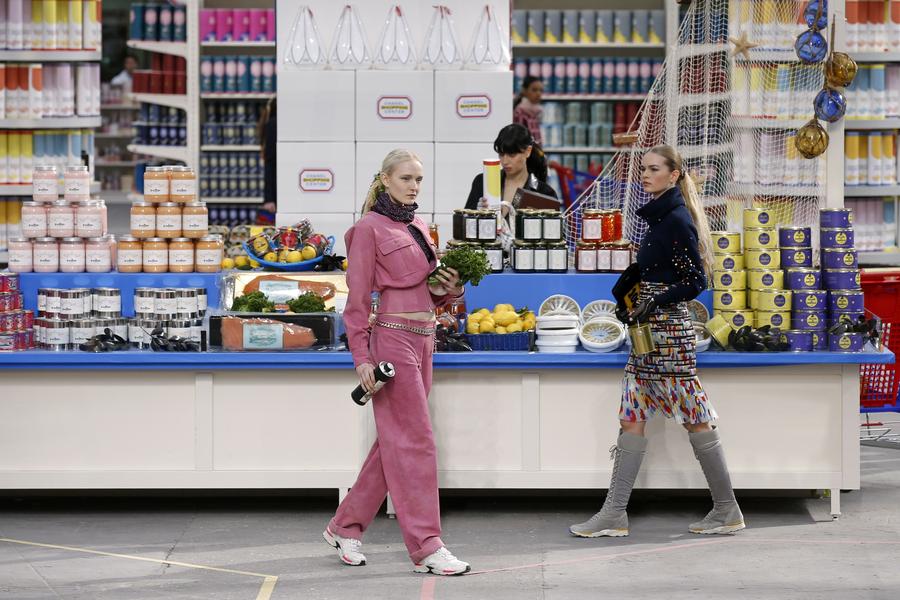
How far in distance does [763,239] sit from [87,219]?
9.68ft

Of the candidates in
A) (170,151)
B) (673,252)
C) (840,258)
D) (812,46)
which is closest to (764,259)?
(840,258)

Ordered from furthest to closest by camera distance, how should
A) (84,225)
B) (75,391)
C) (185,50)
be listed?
(185,50) → (84,225) → (75,391)

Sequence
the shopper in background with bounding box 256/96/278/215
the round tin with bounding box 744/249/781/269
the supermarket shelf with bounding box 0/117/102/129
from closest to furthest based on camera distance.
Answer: the round tin with bounding box 744/249/781/269, the supermarket shelf with bounding box 0/117/102/129, the shopper in background with bounding box 256/96/278/215

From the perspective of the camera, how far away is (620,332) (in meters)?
5.92

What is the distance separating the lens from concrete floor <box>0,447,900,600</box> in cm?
488

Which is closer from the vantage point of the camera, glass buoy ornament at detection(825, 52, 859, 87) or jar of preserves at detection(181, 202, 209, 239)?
→ glass buoy ornament at detection(825, 52, 859, 87)

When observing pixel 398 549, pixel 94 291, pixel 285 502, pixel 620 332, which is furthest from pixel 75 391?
pixel 620 332

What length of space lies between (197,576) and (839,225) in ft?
10.0

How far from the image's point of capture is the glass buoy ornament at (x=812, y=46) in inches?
248

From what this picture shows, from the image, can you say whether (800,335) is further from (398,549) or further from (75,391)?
(75,391)

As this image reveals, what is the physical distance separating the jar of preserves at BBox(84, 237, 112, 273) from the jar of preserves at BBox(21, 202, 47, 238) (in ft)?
0.69

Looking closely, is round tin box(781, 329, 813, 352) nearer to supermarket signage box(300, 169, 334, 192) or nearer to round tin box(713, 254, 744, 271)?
round tin box(713, 254, 744, 271)

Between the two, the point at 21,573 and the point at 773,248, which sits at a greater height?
the point at 773,248

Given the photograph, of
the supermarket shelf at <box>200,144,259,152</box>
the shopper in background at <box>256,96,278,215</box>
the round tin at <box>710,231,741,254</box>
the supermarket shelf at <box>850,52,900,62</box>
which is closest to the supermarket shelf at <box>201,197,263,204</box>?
the supermarket shelf at <box>200,144,259,152</box>
